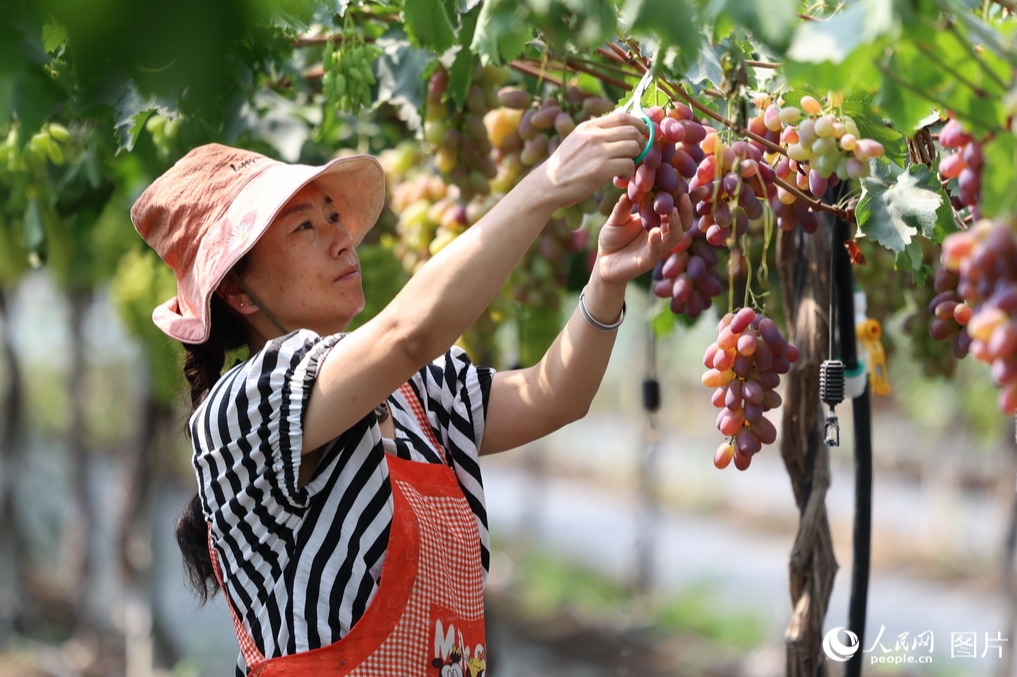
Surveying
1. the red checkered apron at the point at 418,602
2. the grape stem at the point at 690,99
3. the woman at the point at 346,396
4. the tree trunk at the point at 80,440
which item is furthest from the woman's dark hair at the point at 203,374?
the tree trunk at the point at 80,440

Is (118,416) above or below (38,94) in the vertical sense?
below

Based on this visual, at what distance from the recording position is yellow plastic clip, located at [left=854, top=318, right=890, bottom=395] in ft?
5.68

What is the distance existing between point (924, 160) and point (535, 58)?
28.8 inches

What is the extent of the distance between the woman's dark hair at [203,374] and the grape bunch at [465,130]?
2.03 ft

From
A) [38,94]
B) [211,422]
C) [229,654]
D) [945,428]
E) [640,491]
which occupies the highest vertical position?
[38,94]

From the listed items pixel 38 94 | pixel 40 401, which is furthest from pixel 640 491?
pixel 40 401

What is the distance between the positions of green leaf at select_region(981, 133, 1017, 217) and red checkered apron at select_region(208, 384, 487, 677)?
80 cm

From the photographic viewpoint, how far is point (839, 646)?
1.71 metres

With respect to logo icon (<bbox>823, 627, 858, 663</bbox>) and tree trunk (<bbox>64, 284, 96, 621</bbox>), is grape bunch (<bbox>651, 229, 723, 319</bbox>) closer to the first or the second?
logo icon (<bbox>823, 627, 858, 663</bbox>)

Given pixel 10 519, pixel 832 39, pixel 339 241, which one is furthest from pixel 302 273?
pixel 10 519

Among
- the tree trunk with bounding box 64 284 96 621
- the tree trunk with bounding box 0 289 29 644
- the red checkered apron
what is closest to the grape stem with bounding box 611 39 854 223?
the red checkered apron

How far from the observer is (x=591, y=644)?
5.83 metres

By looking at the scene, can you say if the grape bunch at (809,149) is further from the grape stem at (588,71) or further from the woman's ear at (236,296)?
the woman's ear at (236,296)

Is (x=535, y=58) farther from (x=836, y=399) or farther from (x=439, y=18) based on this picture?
(x=836, y=399)
